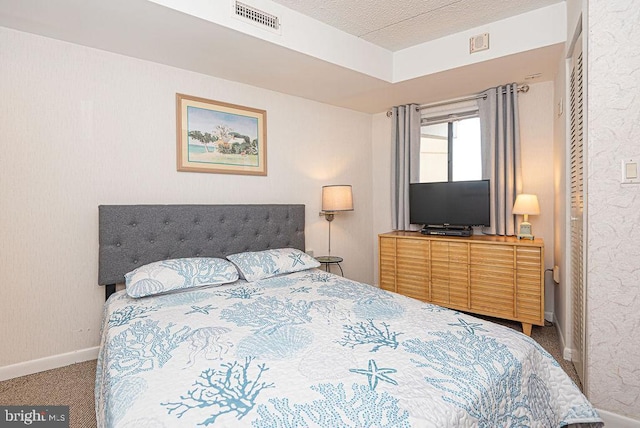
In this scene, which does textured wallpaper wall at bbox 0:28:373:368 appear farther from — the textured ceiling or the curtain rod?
the curtain rod

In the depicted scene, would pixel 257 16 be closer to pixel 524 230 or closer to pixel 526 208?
pixel 526 208

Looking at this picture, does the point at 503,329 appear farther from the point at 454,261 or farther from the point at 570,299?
the point at 454,261

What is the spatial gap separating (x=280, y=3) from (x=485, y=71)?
1.84 m

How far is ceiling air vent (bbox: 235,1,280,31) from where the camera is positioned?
2.31m

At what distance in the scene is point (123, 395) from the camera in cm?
117

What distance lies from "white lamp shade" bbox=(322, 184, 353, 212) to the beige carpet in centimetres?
218

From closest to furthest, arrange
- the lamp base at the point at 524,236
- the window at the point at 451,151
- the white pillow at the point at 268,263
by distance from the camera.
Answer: the white pillow at the point at 268,263 → the lamp base at the point at 524,236 → the window at the point at 451,151

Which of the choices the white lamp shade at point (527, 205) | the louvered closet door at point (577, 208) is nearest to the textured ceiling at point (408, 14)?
the louvered closet door at point (577, 208)

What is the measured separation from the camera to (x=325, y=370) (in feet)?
4.18

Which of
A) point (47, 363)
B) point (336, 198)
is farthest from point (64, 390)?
point (336, 198)

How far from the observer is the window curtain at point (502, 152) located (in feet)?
11.4

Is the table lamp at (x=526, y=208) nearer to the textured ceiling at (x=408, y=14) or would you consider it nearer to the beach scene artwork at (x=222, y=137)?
the textured ceiling at (x=408, y=14)

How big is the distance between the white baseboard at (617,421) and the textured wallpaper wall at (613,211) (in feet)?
0.07

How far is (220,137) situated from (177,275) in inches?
51.2
